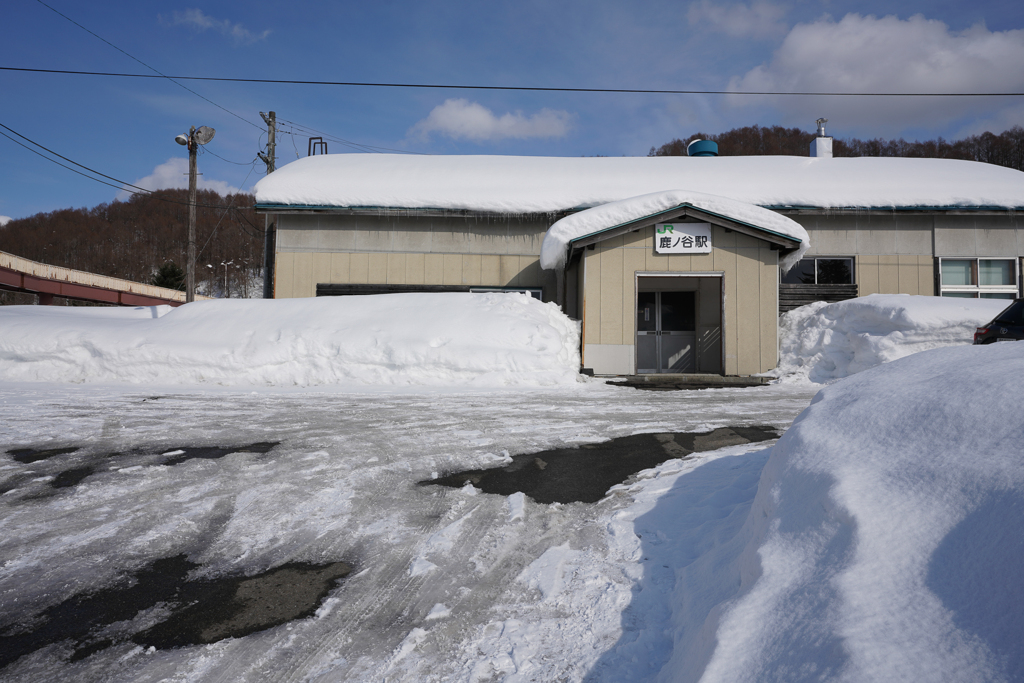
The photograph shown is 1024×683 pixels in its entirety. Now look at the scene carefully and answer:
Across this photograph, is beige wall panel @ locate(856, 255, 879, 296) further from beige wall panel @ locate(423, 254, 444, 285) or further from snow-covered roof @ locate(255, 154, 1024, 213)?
beige wall panel @ locate(423, 254, 444, 285)

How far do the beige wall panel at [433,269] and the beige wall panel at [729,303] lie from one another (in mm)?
7600

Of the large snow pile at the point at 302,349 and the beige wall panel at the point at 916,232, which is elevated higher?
the beige wall panel at the point at 916,232

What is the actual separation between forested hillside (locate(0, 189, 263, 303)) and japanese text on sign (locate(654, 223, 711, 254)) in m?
61.2

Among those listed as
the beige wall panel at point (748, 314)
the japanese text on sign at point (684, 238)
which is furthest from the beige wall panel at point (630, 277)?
the beige wall panel at point (748, 314)

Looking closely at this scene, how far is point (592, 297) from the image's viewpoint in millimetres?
12516

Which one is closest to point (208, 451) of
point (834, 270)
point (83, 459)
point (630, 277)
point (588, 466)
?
point (83, 459)

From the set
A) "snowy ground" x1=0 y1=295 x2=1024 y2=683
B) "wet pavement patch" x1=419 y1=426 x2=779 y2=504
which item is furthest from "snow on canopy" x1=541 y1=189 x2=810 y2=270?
"wet pavement patch" x1=419 y1=426 x2=779 y2=504

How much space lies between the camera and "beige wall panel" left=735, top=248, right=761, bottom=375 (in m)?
12.3

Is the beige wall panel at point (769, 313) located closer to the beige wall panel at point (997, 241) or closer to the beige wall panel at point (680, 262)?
the beige wall panel at point (680, 262)

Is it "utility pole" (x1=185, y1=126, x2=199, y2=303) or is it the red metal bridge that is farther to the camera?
the red metal bridge

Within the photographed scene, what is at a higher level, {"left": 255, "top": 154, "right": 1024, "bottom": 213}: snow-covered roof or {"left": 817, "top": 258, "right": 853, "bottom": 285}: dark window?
{"left": 255, "top": 154, "right": 1024, "bottom": 213}: snow-covered roof

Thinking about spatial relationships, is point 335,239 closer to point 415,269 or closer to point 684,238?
point 415,269

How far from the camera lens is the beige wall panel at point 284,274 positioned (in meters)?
15.6

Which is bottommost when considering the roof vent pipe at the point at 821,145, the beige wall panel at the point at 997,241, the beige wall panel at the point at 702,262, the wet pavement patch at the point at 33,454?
the wet pavement patch at the point at 33,454
